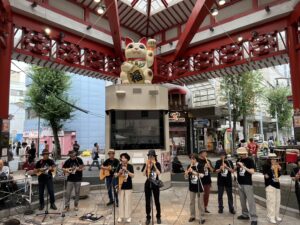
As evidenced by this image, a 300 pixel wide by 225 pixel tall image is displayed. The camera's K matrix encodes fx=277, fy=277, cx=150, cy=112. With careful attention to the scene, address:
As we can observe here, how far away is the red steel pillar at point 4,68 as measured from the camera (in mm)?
9164

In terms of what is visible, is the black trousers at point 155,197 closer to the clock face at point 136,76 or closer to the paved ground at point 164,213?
the paved ground at point 164,213

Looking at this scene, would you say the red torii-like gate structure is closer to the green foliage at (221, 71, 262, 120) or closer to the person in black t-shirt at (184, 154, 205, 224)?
the person in black t-shirt at (184, 154, 205, 224)

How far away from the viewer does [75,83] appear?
101 ft

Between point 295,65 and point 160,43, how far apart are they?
8039 millimetres

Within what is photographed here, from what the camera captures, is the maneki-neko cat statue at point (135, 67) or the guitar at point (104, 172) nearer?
the guitar at point (104, 172)

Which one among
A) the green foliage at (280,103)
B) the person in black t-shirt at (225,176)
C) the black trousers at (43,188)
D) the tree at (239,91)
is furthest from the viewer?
the green foliage at (280,103)

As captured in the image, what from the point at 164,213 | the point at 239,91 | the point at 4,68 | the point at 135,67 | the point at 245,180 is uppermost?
the point at 239,91

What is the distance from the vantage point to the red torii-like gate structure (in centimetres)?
1044

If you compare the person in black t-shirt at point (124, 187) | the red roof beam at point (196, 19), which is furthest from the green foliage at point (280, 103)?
the person in black t-shirt at point (124, 187)

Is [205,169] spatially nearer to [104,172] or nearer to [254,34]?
[104,172]

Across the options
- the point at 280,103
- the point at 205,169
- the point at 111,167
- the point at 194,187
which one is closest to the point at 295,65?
the point at 205,169

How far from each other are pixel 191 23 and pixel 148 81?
328 centimetres

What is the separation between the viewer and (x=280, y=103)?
3509cm

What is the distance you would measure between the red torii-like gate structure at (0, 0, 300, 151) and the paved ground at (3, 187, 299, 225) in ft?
13.4
